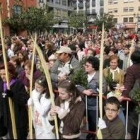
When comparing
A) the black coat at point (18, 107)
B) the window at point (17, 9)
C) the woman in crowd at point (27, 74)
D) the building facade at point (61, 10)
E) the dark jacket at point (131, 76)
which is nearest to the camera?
the black coat at point (18, 107)

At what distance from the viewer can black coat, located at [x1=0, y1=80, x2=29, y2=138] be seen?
169 inches

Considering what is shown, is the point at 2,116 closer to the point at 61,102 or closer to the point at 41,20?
the point at 61,102

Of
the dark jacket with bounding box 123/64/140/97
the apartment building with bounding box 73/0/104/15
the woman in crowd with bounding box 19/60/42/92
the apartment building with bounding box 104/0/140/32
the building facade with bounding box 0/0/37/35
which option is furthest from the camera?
the apartment building with bounding box 73/0/104/15

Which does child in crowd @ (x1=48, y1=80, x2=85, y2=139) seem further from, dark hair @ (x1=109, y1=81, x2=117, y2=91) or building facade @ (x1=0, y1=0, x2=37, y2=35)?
building facade @ (x1=0, y1=0, x2=37, y2=35)

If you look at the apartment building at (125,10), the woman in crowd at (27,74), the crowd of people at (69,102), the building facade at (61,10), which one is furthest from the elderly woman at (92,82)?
the apartment building at (125,10)

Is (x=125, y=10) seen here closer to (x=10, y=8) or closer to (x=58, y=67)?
(x=10, y=8)

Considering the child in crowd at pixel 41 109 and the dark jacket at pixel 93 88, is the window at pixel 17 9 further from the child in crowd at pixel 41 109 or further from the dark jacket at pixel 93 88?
the child in crowd at pixel 41 109

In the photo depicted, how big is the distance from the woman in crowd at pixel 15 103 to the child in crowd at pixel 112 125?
1.29 meters

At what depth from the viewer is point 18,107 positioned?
14.6ft

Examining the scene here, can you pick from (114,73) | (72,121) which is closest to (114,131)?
(72,121)

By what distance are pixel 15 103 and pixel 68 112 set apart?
3.69 feet

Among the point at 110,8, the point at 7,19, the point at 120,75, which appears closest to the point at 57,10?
the point at 110,8

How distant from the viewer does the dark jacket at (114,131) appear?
11.4 feet

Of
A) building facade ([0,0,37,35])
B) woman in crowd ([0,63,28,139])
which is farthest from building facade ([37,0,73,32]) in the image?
woman in crowd ([0,63,28,139])
